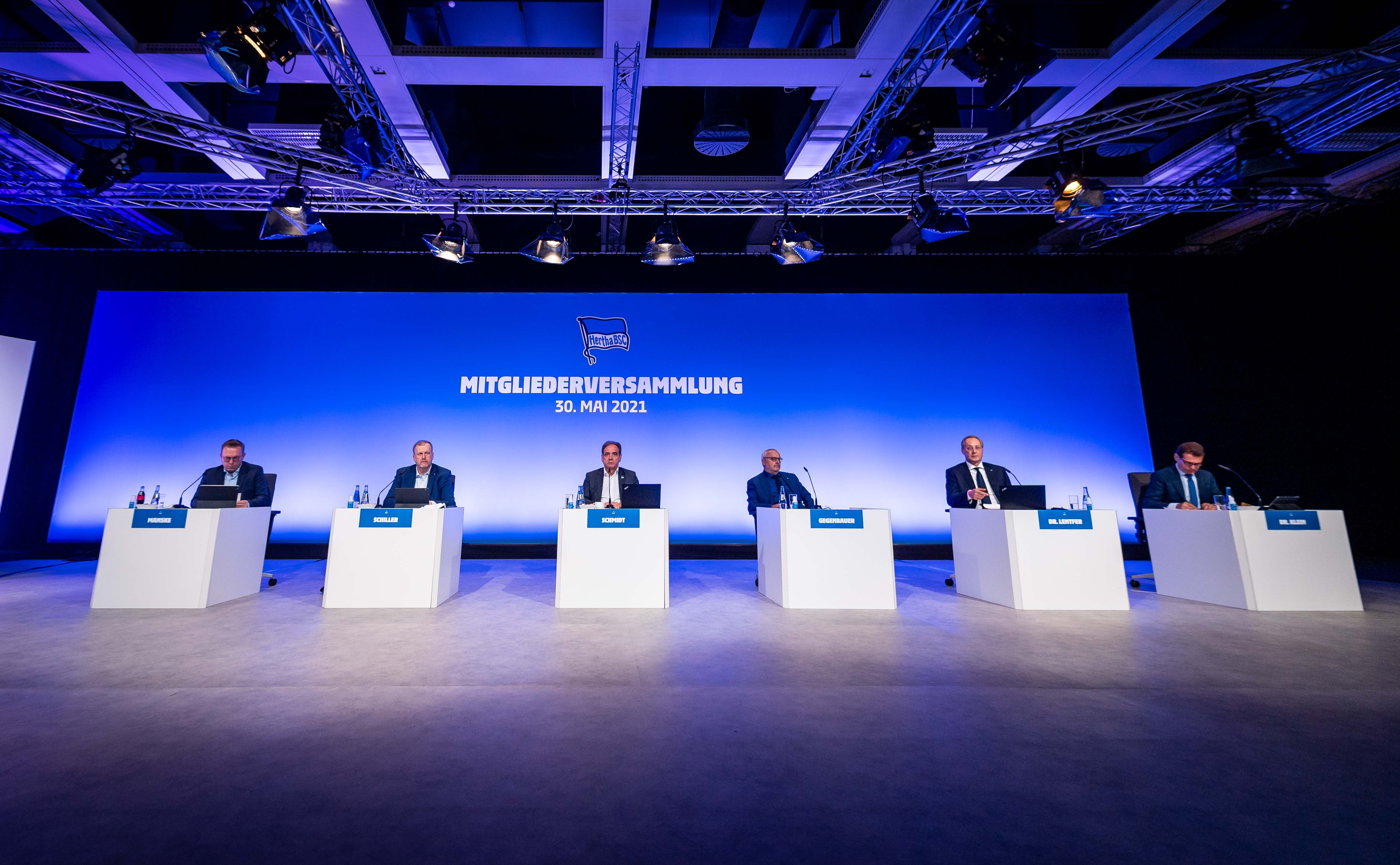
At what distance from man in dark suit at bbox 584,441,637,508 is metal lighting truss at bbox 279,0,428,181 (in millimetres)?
3499

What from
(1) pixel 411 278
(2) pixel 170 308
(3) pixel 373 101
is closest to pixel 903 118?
(3) pixel 373 101

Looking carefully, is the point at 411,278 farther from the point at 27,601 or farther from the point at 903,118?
the point at 903,118

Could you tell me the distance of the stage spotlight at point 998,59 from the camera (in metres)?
3.88

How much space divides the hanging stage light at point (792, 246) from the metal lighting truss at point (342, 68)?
3.80 m

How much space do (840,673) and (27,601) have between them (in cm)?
593

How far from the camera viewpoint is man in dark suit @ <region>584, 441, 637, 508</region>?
5113 mm

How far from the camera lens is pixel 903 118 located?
4984mm

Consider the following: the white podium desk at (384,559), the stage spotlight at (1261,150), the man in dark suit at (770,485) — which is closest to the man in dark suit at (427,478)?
the white podium desk at (384,559)

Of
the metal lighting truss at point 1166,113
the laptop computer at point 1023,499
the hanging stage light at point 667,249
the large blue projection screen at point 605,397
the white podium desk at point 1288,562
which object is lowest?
the white podium desk at point 1288,562

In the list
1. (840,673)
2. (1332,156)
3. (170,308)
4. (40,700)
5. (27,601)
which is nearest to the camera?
(40,700)

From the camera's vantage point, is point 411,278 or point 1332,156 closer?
point 1332,156

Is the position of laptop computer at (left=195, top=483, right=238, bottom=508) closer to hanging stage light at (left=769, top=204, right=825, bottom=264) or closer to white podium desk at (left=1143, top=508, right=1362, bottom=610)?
hanging stage light at (left=769, top=204, right=825, bottom=264)

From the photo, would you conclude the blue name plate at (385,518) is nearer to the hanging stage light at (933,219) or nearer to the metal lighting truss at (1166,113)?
the metal lighting truss at (1166,113)

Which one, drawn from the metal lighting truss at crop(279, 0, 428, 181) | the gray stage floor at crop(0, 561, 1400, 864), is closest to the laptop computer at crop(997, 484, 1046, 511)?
the gray stage floor at crop(0, 561, 1400, 864)
